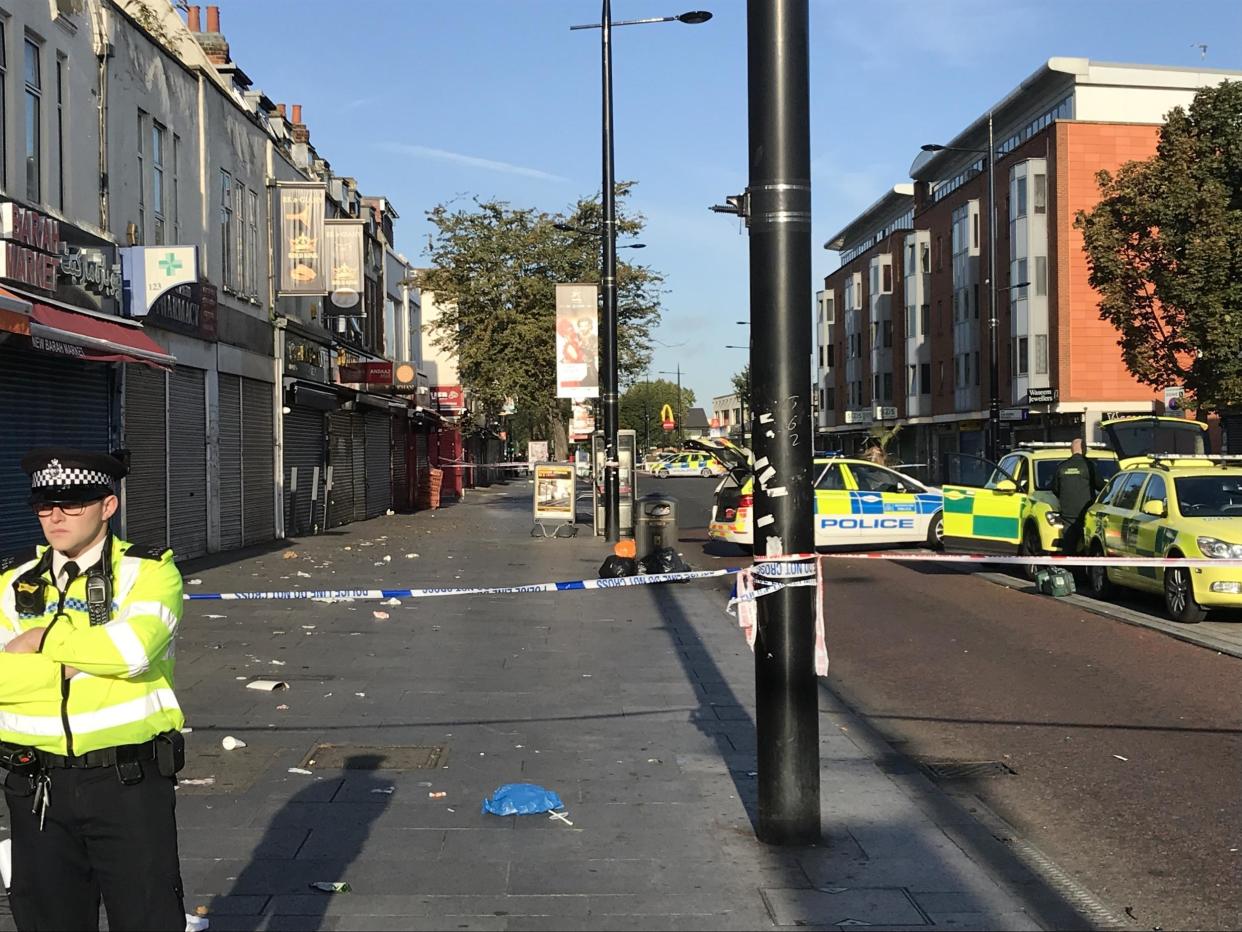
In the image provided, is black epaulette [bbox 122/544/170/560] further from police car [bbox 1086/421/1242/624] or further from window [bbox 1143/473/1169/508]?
window [bbox 1143/473/1169/508]

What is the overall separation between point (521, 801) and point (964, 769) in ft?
8.55

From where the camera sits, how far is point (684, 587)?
17.1 meters

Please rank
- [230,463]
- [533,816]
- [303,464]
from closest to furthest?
[533,816] → [230,463] → [303,464]

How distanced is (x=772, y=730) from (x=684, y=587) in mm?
11526

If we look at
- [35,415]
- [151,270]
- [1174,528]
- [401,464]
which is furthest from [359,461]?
[1174,528]

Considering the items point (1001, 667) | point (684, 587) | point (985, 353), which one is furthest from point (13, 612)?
point (985, 353)

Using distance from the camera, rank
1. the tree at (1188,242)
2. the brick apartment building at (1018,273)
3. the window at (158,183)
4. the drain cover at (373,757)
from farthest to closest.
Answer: the brick apartment building at (1018,273)
the tree at (1188,242)
the window at (158,183)
the drain cover at (373,757)

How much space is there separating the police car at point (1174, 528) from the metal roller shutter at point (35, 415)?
1171cm

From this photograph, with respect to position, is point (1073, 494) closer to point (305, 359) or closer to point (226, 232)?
point (226, 232)

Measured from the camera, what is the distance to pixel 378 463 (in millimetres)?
37031

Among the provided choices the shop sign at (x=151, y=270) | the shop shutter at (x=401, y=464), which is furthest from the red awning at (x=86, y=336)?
the shop shutter at (x=401, y=464)

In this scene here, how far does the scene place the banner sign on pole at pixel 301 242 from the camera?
84.8ft

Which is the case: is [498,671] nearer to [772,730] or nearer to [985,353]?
[772,730]

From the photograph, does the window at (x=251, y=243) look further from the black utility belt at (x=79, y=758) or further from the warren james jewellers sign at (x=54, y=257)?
the black utility belt at (x=79, y=758)
